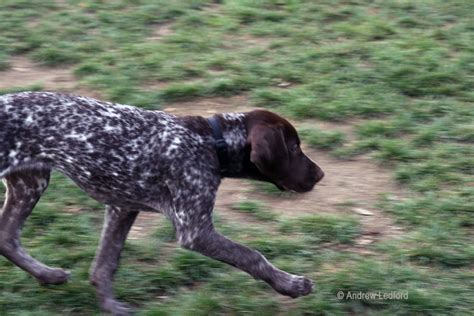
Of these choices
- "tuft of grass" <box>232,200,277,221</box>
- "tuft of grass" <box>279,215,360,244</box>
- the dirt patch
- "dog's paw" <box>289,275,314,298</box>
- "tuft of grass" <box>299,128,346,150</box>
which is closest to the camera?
"dog's paw" <box>289,275,314,298</box>

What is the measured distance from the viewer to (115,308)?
516 centimetres

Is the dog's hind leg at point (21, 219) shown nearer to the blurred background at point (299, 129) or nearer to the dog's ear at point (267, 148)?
the blurred background at point (299, 129)

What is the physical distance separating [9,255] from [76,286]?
402 millimetres

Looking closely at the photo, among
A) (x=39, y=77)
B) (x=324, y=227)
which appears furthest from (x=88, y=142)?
(x=39, y=77)

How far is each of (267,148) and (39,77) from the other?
136 inches

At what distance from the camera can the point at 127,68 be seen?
823cm

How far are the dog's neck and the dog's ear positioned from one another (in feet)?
0.30

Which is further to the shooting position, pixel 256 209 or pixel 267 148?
pixel 256 209

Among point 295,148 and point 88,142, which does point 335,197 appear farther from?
point 88,142

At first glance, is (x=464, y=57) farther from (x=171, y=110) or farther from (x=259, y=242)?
(x=259, y=242)

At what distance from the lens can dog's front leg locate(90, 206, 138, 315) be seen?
17.1ft

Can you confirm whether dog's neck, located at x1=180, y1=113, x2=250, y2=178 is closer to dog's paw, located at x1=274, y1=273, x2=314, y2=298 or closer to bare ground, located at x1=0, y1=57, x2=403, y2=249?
dog's paw, located at x1=274, y1=273, x2=314, y2=298

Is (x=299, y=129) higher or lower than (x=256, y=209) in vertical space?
higher

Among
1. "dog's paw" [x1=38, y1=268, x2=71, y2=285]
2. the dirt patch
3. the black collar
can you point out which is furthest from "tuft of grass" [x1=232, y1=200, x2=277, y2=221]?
the dirt patch
